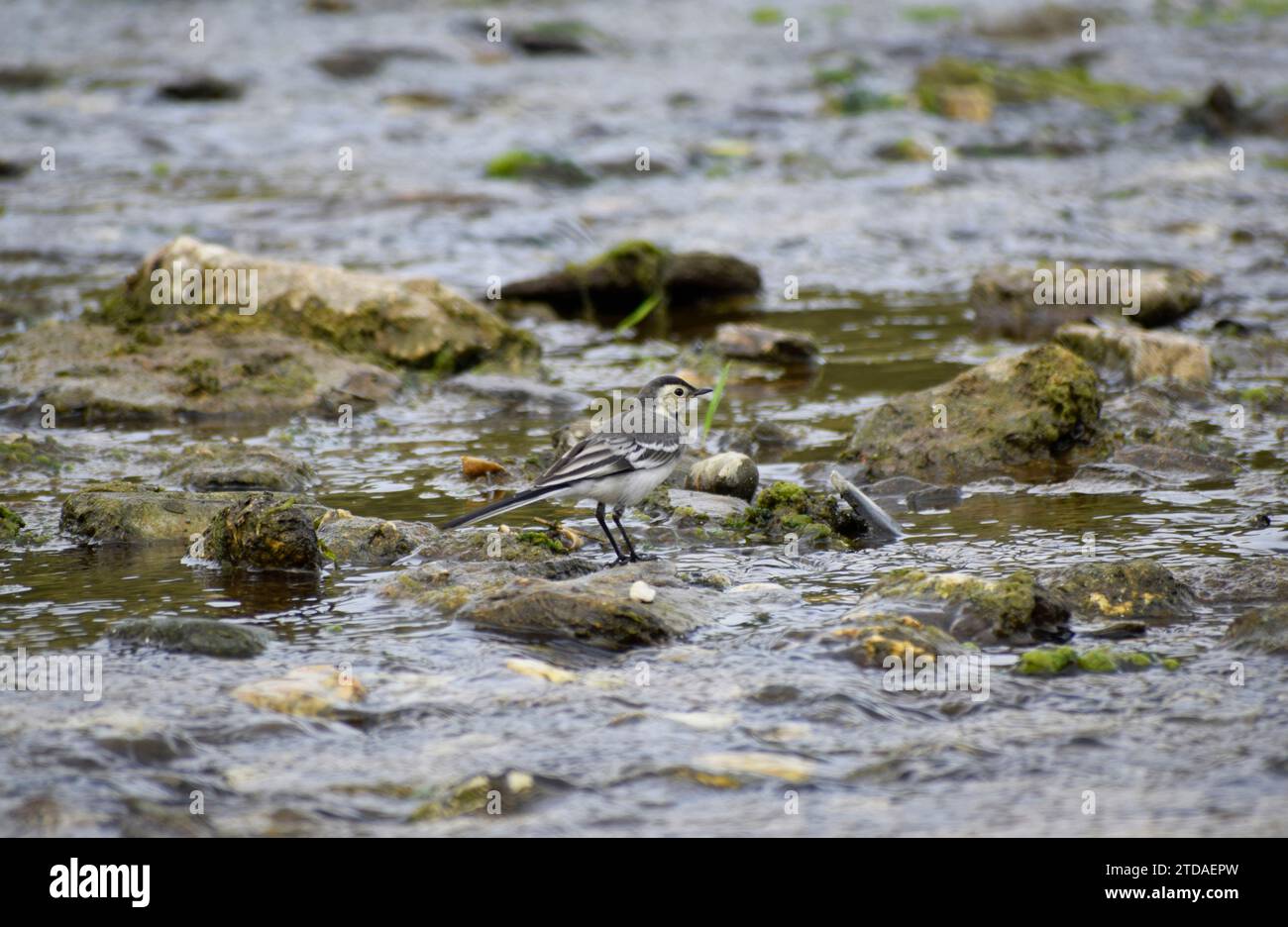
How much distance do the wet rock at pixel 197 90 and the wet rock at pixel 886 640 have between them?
19198 millimetres

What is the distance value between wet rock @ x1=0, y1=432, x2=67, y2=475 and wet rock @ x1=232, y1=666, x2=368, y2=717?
4.20 metres

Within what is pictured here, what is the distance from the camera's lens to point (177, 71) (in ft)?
81.0

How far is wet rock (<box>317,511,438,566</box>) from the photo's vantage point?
7.79 m

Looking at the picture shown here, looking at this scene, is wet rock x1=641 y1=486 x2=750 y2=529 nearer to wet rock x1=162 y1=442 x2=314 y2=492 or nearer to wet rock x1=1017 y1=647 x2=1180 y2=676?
wet rock x1=162 y1=442 x2=314 y2=492

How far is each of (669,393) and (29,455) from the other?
13.0 ft

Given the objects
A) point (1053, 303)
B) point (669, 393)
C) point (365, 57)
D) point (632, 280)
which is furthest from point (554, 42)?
point (669, 393)

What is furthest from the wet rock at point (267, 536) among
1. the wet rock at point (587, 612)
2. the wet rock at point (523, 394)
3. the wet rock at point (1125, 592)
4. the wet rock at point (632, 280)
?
the wet rock at point (632, 280)

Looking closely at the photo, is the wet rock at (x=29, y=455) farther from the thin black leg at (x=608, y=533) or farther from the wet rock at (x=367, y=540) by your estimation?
the thin black leg at (x=608, y=533)

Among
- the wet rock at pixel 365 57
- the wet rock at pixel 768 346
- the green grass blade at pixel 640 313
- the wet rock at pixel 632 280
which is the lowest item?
the wet rock at pixel 768 346

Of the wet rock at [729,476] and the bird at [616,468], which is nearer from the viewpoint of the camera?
the bird at [616,468]

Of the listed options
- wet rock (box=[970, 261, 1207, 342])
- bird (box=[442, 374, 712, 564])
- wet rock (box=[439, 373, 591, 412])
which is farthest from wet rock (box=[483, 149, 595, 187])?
bird (box=[442, 374, 712, 564])

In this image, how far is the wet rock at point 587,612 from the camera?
6.54 metres

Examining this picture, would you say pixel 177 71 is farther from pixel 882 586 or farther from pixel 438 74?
pixel 882 586

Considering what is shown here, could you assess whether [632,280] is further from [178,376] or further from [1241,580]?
[1241,580]
